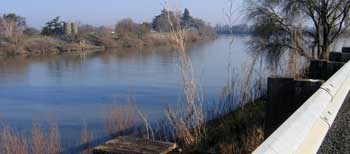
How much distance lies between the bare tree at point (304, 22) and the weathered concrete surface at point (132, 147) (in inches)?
785

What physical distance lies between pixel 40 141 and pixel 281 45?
16754 millimetres

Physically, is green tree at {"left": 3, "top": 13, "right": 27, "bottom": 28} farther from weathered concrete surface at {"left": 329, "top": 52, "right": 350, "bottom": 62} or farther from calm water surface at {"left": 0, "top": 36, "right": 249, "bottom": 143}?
weathered concrete surface at {"left": 329, "top": 52, "right": 350, "bottom": 62}

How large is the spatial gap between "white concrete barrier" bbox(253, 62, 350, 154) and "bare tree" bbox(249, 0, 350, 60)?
60.2 feet

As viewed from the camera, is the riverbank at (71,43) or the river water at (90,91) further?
the riverbank at (71,43)

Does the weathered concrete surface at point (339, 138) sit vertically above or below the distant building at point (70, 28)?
below

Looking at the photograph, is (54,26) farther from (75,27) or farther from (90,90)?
(90,90)

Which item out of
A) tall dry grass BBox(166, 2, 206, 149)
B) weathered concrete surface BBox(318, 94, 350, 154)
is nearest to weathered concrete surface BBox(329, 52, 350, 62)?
weathered concrete surface BBox(318, 94, 350, 154)

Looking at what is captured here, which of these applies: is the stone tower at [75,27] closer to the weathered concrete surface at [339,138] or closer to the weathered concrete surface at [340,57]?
the weathered concrete surface at [340,57]

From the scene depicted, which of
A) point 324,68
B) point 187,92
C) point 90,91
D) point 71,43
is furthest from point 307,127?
point 71,43

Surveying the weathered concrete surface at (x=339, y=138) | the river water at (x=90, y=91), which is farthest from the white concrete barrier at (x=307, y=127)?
the river water at (x=90, y=91)

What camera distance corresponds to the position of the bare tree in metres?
22.2

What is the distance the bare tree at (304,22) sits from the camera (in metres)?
22.2

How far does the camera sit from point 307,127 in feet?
8.49

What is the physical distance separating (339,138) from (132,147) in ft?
7.89
